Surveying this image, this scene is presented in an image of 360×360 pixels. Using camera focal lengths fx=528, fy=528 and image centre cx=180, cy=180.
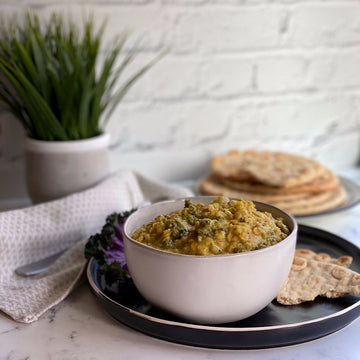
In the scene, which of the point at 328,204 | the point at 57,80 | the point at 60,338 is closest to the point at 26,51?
the point at 57,80

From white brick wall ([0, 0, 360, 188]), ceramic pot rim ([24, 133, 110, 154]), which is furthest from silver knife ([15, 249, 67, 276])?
white brick wall ([0, 0, 360, 188])

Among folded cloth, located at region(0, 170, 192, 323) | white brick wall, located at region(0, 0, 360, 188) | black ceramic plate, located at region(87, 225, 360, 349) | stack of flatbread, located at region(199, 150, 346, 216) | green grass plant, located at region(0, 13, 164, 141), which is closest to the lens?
black ceramic plate, located at region(87, 225, 360, 349)

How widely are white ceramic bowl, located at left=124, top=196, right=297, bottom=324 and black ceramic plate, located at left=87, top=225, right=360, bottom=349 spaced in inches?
0.9

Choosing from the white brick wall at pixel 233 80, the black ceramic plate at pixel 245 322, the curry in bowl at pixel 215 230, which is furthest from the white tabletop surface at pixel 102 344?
the white brick wall at pixel 233 80

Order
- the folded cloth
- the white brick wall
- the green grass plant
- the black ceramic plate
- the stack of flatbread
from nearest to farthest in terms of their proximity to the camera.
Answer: the black ceramic plate
the folded cloth
the green grass plant
the stack of flatbread
the white brick wall

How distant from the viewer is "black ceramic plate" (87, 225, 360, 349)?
649 mm

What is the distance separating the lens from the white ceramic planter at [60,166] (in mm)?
1063

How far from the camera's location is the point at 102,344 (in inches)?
27.0

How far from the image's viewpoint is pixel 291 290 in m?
0.77

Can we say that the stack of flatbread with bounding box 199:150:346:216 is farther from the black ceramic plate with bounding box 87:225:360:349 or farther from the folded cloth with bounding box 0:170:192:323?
the black ceramic plate with bounding box 87:225:360:349

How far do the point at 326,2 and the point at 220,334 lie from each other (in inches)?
45.4

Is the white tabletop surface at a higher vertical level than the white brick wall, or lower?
lower

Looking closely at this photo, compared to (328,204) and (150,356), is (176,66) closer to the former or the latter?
(328,204)

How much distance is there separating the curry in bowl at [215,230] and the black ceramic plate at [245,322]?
0.09 m
